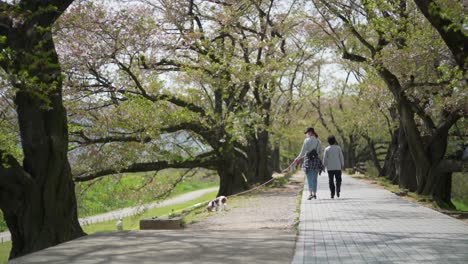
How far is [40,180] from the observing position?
37.2 ft

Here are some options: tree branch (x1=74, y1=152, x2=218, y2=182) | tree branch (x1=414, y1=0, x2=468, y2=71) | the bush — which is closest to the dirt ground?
tree branch (x1=414, y1=0, x2=468, y2=71)

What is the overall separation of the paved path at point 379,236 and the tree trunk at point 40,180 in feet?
16.1

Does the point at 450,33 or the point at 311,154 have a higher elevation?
the point at 450,33

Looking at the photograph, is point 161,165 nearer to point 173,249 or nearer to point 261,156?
point 261,156

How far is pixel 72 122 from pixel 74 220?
8.01m

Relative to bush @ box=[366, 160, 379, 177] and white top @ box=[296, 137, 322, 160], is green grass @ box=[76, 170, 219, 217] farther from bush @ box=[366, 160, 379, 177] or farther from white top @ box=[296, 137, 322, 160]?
bush @ box=[366, 160, 379, 177]

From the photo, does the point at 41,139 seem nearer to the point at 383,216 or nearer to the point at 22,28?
the point at 22,28

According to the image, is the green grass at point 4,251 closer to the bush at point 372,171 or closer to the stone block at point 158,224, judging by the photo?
the stone block at point 158,224

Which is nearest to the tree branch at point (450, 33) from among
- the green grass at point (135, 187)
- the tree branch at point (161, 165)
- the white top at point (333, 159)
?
the white top at point (333, 159)

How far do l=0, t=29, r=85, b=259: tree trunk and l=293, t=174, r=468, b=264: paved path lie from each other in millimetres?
4894

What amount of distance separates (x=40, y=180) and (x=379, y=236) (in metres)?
6.63

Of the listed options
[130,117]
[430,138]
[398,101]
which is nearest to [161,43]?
[130,117]

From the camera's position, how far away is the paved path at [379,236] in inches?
280

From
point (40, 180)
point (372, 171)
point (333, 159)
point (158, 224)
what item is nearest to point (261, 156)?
point (333, 159)
